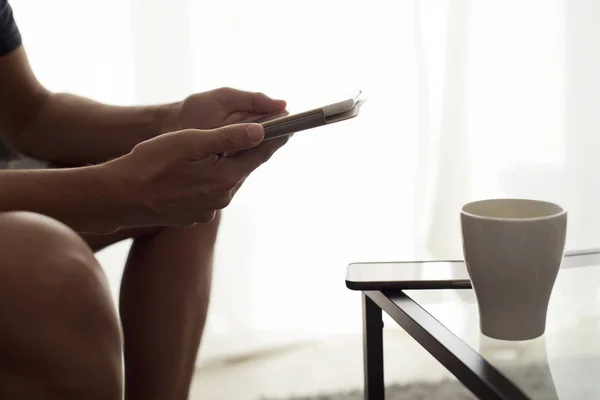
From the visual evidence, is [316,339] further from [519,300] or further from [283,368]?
[519,300]

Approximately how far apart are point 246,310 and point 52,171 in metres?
0.84

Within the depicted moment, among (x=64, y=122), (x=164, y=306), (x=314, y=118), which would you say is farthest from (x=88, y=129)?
(x=314, y=118)

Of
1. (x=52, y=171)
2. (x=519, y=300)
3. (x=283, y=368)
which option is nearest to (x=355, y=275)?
(x=519, y=300)

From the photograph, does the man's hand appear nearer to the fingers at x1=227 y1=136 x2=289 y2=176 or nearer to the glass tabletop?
the fingers at x1=227 y1=136 x2=289 y2=176

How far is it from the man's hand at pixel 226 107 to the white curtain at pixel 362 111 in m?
0.48

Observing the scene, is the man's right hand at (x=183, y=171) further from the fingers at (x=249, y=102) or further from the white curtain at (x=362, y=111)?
the white curtain at (x=362, y=111)

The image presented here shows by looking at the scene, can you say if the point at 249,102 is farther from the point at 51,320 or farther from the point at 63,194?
the point at 51,320

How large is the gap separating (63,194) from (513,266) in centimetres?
41

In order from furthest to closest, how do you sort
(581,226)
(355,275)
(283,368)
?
(581,226), (283,368), (355,275)

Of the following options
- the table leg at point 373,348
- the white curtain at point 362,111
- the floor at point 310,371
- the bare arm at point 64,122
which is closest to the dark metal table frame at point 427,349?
the table leg at point 373,348

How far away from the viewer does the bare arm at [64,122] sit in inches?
37.1

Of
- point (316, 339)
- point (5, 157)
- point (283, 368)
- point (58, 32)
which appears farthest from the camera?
point (316, 339)

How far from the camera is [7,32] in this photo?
98 centimetres

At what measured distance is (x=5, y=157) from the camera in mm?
1119
